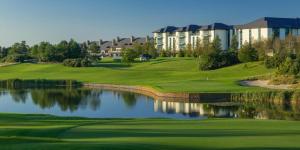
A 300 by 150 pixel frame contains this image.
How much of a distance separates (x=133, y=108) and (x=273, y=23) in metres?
118

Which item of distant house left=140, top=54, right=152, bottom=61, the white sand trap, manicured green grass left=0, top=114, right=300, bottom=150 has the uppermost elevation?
distant house left=140, top=54, right=152, bottom=61

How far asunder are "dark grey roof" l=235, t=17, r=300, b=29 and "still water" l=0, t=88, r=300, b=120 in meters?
102

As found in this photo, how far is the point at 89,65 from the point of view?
12256 centimetres

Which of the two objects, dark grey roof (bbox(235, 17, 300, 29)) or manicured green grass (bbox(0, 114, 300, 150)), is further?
dark grey roof (bbox(235, 17, 300, 29))

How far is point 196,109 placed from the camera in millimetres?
50312

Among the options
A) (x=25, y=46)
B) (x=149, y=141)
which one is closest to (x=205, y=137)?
(x=149, y=141)

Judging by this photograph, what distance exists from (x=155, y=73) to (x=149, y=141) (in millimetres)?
79841

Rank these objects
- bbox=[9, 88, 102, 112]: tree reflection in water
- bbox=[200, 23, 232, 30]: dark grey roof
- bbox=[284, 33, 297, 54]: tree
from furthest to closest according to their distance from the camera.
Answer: bbox=[200, 23, 232, 30]: dark grey roof < bbox=[284, 33, 297, 54]: tree < bbox=[9, 88, 102, 112]: tree reflection in water

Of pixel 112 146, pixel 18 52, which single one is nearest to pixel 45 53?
pixel 18 52

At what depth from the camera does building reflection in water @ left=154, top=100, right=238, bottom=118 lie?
46.1 m

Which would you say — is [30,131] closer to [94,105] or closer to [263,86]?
[94,105]

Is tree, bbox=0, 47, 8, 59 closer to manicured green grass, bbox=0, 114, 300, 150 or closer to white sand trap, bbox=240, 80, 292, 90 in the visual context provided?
white sand trap, bbox=240, 80, 292, 90

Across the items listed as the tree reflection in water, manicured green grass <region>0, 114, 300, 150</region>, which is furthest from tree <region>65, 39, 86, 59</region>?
manicured green grass <region>0, 114, 300, 150</region>

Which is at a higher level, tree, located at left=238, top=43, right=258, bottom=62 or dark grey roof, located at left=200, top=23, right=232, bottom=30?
dark grey roof, located at left=200, top=23, right=232, bottom=30
